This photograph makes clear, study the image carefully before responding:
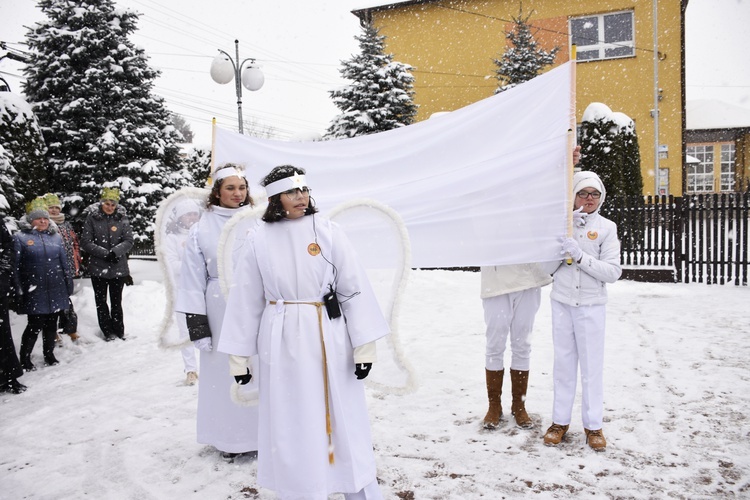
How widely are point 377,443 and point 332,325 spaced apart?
1.61 metres

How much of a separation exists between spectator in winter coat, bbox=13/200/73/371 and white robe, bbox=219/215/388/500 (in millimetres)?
A: 5027

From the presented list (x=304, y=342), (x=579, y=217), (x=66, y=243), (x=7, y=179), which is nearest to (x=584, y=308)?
(x=579, y=217)

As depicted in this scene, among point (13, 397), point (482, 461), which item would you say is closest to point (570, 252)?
point (482, 461)

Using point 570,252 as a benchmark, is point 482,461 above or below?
below

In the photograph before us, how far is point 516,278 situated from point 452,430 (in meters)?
1.37

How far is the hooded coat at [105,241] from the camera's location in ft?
26.7

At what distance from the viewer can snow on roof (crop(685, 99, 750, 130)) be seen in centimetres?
4047

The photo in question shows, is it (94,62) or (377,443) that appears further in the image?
(94,62)

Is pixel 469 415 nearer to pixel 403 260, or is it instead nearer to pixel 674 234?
pixel 403 260

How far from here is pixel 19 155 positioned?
920 centimetres

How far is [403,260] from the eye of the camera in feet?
12.0

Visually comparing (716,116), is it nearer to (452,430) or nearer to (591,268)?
(591,268)

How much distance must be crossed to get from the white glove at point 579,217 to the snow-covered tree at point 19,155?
8.55 meters

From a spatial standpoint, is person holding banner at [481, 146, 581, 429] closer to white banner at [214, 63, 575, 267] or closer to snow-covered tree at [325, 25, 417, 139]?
white banner at [214, 63, 575, 267]
